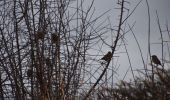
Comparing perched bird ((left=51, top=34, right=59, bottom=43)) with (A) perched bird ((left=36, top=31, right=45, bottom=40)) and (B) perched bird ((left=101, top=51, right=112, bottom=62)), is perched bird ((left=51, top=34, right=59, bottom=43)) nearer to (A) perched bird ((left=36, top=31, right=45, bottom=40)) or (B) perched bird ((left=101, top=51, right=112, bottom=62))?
(A) perched bird ((left=36, top=31, right=45, bottom=40))

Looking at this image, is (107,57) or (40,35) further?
(107,57)

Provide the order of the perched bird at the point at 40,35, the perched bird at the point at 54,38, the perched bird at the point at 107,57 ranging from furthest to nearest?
the perched bird at the point at 107,57 → the perched bird at the point at 54,38 → the perched bird at the point at 40,35

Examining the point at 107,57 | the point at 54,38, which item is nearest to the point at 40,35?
the point at 54,38

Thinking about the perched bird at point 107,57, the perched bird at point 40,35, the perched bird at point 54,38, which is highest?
the perched bird at point 40,35

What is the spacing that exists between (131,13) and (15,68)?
118cm

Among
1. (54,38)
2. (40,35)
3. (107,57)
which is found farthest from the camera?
(107,57)

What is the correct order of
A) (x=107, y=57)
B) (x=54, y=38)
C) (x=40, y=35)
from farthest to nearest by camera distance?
(x=107, y=57) < (x=54, y=38) < (x=40, y=35)

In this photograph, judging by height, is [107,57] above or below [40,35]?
below

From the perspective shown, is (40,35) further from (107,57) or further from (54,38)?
(107,57)

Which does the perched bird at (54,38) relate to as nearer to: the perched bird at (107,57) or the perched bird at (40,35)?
the perched bird at (40,35)

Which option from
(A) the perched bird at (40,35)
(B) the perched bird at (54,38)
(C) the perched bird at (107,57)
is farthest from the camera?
(C) the perched bird at (107,57)

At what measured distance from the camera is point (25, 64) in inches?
129

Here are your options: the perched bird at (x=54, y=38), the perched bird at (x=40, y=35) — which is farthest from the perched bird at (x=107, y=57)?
the perched bird at (x=40, y=35)

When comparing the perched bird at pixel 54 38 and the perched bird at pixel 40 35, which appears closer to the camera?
the perched bird at pixel 40 35
